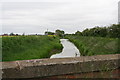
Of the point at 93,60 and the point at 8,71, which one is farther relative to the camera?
the point at 93,60

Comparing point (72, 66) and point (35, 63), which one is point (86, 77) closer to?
point (72, 66)

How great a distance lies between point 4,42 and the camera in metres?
13.2

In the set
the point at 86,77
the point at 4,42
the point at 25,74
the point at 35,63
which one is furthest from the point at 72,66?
the point at 4,42

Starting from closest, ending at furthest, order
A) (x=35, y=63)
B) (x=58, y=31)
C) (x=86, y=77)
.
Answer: (x=35, y=63) → (x=86, y=77) → (x=58, y=31)

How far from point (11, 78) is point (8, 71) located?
97mm

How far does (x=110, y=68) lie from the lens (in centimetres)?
232

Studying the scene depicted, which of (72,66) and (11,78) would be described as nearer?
(11,78)

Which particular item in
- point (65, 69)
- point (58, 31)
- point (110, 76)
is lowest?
point (110, 76)

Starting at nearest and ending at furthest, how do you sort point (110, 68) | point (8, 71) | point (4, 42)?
point (8, 71), point (110, 68), point (4, 42)

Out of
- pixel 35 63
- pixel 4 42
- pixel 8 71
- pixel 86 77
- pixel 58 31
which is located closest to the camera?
pixel 8 71

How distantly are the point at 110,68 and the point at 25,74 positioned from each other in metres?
1.29

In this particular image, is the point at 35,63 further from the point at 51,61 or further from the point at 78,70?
the point at 78,70

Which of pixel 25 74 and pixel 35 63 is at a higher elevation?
pixel 35 63

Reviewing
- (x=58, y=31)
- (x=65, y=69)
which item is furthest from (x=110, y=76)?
(x=58, y=31)
